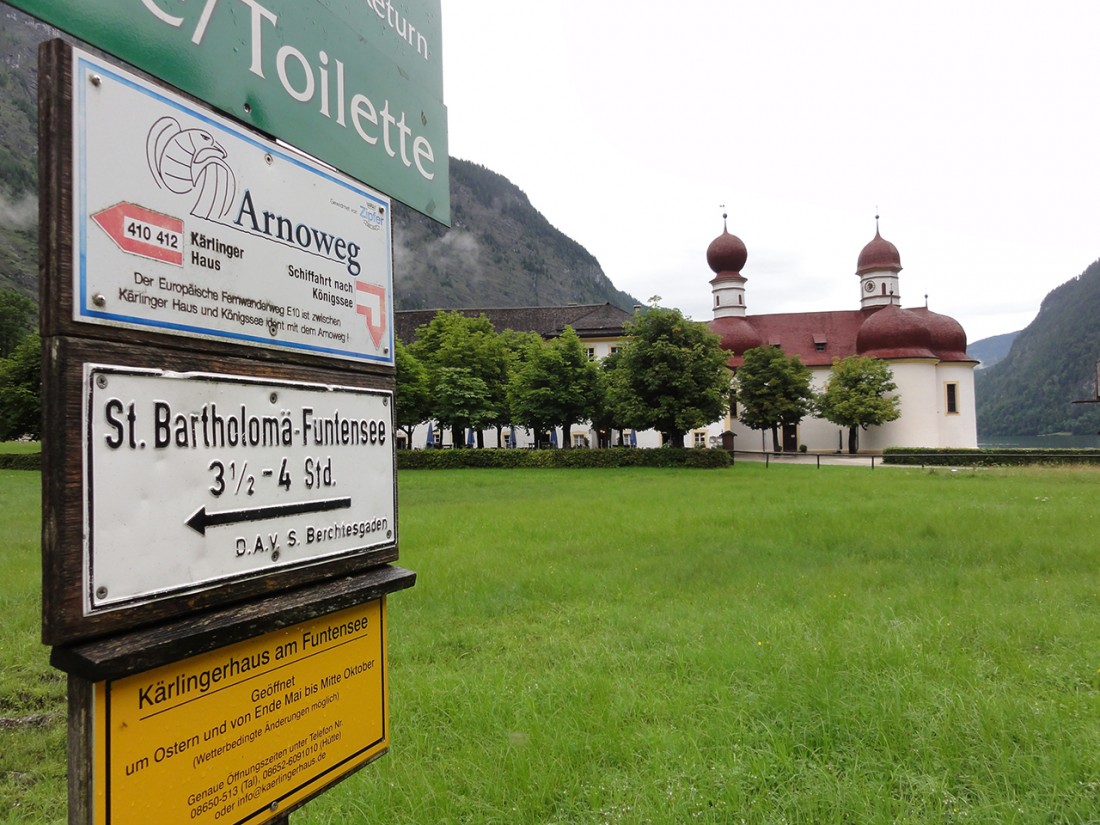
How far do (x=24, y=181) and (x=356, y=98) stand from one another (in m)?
152

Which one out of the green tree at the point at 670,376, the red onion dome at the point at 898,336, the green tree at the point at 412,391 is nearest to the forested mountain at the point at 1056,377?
the red onion dome at the point at 898,336

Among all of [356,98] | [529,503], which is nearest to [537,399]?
[529,503]

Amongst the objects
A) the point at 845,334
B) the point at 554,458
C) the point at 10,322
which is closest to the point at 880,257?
the point at 845,334

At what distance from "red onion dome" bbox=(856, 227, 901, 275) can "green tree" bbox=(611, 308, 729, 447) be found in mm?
30030

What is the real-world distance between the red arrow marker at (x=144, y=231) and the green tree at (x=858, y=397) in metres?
48.6

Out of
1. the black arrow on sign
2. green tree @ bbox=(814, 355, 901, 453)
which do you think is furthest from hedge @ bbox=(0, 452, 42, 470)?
green tree @ bbox=(814, 355, 901, 453)

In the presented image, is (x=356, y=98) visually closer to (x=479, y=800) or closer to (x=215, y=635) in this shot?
(x=215, y=635)

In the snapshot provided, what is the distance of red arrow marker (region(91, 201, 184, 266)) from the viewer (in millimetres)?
1221

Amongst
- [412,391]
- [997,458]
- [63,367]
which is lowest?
[997,458]

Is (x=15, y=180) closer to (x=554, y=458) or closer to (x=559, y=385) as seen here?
(x=559, y=385)

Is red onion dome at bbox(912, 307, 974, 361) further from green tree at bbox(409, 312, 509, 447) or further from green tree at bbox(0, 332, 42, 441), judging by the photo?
green tree at bbox(0, 332, 42, 441)

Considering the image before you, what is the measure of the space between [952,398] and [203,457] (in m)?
57.6

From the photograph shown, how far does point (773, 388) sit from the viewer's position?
46.6 m

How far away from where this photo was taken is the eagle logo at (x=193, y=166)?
131cm
